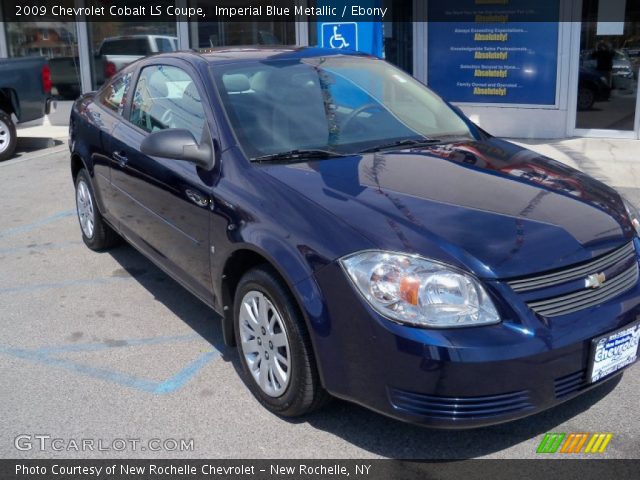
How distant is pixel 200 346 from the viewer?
4.24m

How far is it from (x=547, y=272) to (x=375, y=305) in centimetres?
71

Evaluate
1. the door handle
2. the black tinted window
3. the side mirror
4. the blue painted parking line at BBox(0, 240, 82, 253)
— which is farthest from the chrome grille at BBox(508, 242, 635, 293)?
the black tinted window

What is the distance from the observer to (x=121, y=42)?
13.4 m

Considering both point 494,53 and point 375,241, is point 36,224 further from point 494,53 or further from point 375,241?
point 494,53

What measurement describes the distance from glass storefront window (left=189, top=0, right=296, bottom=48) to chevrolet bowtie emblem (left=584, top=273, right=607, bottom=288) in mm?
10385

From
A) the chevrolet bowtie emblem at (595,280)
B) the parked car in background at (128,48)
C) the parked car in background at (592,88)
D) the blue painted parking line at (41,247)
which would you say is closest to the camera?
the chevrolet bowtie emblem at (595,280)

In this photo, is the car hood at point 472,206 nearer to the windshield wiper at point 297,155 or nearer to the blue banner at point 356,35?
the windshield wiper at point 297,155

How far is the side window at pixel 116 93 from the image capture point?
5.19 meters

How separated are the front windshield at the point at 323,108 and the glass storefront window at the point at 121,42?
9513 mm

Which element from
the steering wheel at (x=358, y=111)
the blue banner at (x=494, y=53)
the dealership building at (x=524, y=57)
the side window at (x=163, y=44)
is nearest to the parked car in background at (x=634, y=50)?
the dealership building at (x=524, y=57)

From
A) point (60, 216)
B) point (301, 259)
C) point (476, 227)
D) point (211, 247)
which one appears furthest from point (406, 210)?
point (60, 216)

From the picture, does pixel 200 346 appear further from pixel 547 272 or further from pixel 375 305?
pixel 547 272

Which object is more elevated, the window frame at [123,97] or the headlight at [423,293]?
the window frame at [123,97]

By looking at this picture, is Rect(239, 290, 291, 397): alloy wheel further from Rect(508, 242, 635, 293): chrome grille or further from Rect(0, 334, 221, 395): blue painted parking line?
Rect(508, 242, 635, 293): chrome grille
